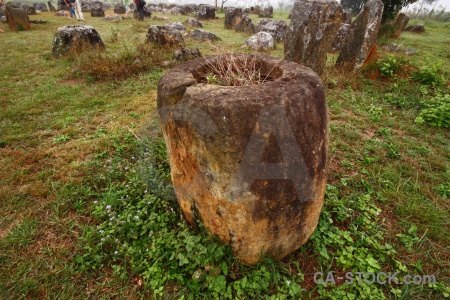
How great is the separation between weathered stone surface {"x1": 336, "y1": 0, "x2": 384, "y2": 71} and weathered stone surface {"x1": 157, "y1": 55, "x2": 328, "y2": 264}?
15.9 ft

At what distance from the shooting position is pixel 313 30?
504 cm

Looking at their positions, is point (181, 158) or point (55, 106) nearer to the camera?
point (181, 158)

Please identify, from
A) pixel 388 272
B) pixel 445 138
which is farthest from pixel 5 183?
pixel 445 138

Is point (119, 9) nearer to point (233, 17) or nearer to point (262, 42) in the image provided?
point (233, 17)

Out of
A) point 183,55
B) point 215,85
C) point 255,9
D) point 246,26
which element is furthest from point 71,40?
point 255,9

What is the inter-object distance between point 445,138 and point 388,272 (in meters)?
2.81

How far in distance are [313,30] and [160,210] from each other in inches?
186

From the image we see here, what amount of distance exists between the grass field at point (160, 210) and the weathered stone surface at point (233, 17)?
935 cm

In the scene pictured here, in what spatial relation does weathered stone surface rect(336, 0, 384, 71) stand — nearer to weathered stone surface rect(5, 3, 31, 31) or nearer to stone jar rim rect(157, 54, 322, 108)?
stone jar rim rect(157, 54, 322, 108)

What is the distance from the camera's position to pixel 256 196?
62.4 inches

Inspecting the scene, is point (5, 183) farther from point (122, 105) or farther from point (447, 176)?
point (447, 176)

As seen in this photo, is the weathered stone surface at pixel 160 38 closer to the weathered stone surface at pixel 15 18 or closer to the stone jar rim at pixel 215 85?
the stone jar rim at pixel 215 85

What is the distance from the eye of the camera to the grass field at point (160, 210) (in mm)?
1851

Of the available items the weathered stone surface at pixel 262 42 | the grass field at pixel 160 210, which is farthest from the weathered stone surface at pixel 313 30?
the weathered stone surface at pixel 262 42
